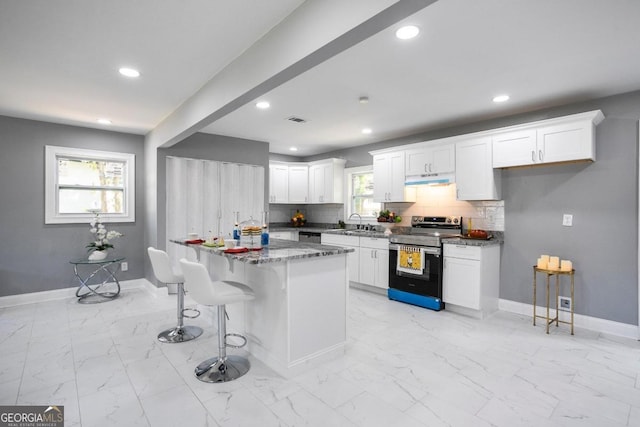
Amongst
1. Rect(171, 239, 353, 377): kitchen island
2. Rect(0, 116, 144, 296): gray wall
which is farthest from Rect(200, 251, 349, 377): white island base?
Rect(0, 116, 144, 296): gray wall

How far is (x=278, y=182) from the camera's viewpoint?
6.78 m

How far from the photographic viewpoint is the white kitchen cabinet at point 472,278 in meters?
3.92

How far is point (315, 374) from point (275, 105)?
9.57 feet

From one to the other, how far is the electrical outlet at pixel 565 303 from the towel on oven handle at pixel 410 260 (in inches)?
61.1

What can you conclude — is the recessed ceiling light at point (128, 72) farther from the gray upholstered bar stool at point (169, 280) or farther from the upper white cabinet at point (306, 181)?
the upper white cabinet at point (306, 181)

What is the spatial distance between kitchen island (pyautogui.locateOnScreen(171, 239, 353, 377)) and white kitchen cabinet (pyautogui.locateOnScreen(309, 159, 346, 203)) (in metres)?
3.39

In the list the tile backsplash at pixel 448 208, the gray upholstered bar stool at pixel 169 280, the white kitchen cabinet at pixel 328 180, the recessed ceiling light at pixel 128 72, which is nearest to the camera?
the recessed ceiling light at pixel 128 72

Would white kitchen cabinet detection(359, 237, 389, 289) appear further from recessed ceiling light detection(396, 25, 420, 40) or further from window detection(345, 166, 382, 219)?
recessed ceiling light detection(396, 25, 420, 40)

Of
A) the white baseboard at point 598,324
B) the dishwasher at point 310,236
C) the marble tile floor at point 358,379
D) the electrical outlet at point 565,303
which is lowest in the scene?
the marble tile floor at point 358,379

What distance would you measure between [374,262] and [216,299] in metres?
3.06

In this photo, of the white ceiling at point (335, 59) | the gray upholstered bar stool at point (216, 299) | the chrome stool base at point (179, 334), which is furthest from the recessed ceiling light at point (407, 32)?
the chrome stool base at point (179, 334)

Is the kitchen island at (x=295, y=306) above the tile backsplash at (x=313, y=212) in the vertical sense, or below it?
below

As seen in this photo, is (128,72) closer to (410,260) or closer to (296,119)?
(296,119)

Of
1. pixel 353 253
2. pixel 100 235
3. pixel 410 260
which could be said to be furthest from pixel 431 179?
pixel 100 235
